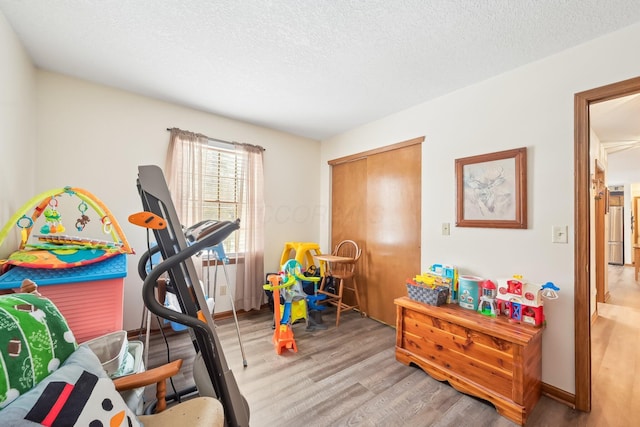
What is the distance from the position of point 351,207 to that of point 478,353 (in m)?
2.19

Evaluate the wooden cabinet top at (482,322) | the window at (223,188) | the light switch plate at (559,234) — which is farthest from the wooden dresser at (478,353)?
the window at (223,188)

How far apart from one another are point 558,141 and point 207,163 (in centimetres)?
328

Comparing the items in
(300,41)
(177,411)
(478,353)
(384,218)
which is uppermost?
(300,41)

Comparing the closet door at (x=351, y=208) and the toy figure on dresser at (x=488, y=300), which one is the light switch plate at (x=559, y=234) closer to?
the toy figure on dresser at (x=488, y=300)

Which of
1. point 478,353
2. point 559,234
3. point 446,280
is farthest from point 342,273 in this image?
point 559,234

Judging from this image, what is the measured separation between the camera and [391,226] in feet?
9.92

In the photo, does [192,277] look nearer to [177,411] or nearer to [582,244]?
[177,411]

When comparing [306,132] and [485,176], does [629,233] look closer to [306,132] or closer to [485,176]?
[485,176]

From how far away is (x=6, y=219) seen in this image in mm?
1613

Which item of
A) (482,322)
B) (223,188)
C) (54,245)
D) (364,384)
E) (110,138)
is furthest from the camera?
(223,188)

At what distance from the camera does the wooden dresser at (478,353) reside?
1602mm

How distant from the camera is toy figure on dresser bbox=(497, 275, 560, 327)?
178 cm

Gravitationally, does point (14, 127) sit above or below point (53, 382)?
above

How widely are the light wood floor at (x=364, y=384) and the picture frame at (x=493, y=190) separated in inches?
50.8
